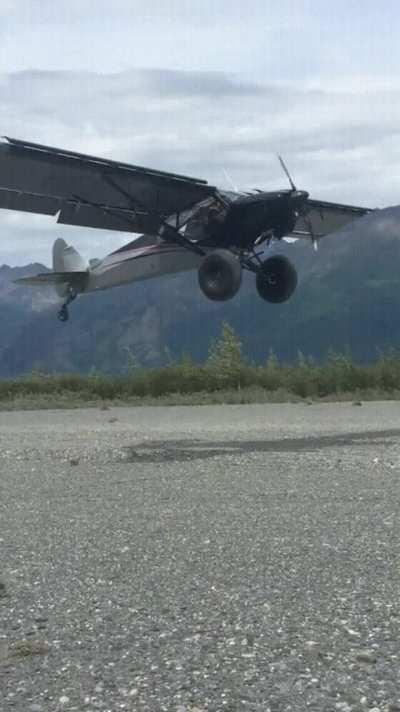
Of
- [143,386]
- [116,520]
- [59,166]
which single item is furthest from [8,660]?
[143,386]

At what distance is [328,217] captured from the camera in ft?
88.1

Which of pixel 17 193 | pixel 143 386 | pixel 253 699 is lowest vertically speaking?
pixel 253 699

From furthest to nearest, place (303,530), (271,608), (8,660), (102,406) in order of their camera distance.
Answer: (102,406) → (303,530) → (271,608) → (8,660)

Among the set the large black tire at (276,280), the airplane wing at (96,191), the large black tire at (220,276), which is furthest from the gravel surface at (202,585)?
the airplane wing at (96,191)

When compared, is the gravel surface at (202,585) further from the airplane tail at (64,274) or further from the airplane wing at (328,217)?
the airplane wing at (328,217)

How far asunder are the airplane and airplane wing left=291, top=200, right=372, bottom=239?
2037mm

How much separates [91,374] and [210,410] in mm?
7741

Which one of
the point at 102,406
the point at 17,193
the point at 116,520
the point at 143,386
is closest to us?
the point at 116,520

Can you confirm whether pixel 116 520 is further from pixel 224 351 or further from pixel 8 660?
pixel 224 351

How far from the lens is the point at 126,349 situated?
113ft

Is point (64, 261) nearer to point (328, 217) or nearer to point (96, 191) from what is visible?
point (96, 191)

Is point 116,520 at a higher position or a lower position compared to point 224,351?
lower

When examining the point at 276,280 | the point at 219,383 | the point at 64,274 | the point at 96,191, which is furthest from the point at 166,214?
the point at 219,383

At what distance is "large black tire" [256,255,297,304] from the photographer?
21.3m
